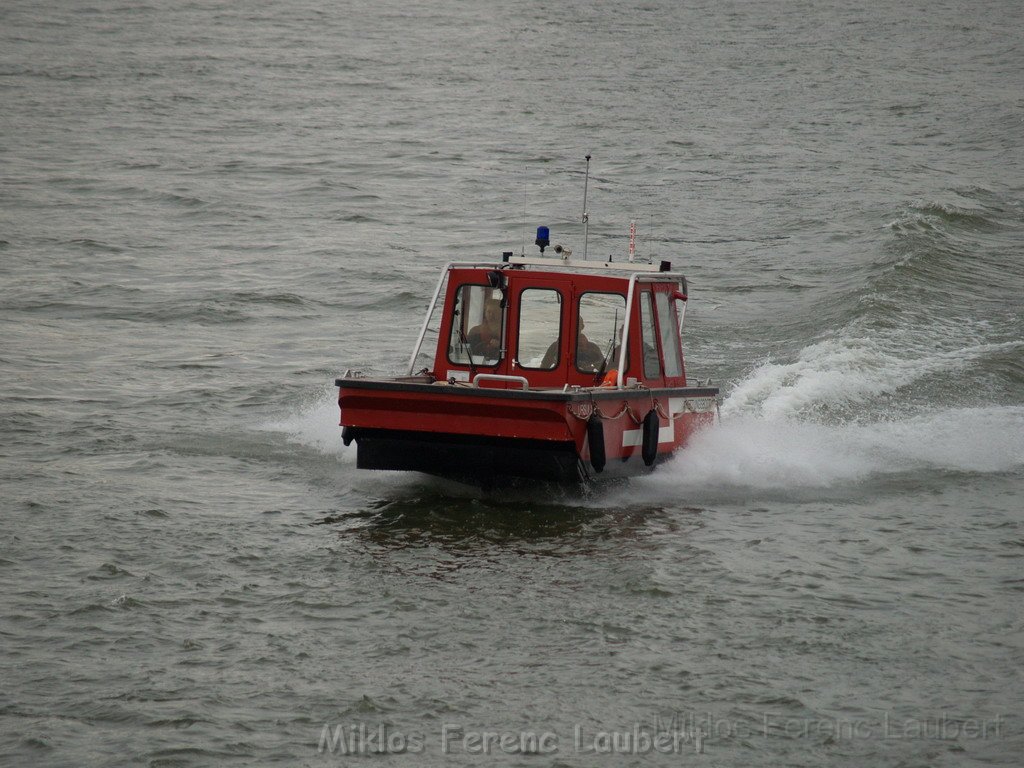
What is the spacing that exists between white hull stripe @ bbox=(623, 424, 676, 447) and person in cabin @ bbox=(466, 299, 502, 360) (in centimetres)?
132

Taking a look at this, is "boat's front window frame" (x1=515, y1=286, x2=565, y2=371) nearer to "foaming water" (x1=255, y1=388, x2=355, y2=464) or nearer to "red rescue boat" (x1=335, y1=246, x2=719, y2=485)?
"red rescue boat" (x1=335, y1=246, x2=719, y2=485)

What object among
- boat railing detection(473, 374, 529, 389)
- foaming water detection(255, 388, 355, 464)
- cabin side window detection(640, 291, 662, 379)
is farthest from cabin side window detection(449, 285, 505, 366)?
foaming water detection(255, 388, 355, 464)

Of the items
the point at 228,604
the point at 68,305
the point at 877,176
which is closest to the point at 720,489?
the point at 228,604

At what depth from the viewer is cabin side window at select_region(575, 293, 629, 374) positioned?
11.9m

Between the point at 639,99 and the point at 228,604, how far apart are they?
103 feet

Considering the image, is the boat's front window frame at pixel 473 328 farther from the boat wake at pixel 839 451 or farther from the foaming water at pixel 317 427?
the boat wake at pixel 839 451

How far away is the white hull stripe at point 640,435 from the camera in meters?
11.6

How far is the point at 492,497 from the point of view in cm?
1167

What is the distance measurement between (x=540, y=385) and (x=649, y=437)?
1029mm

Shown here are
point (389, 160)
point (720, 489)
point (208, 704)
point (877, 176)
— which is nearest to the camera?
point (208, 704)

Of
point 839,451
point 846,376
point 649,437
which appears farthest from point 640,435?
point 846,376

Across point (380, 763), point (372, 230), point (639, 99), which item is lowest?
point (380, 763)

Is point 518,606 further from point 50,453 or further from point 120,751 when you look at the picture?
point 50,453

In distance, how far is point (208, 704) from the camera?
738cm
